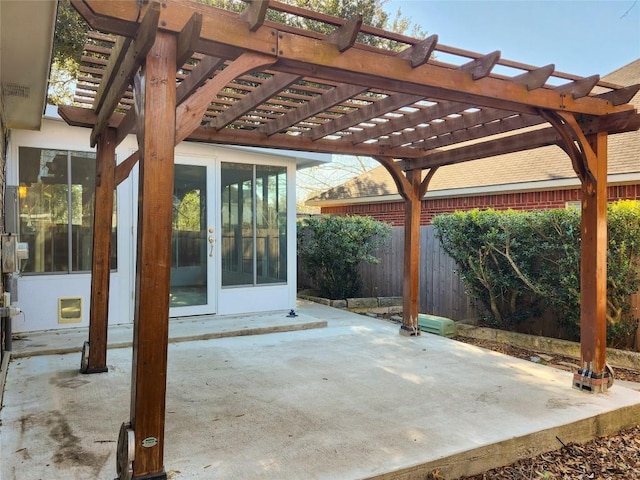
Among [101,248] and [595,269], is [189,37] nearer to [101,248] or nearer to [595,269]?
[101,248]

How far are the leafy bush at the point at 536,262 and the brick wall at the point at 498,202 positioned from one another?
264 cm

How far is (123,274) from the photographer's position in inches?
233

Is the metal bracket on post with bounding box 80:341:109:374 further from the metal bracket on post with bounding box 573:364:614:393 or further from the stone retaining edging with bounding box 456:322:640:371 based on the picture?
the stone retaining edging with bounding box 456:322:640:371

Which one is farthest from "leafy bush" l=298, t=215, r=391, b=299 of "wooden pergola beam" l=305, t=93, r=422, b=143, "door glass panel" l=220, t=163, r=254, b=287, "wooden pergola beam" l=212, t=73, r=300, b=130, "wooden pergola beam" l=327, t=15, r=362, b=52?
"wooden pergola beam" l=327, t=15, r=362, b=52

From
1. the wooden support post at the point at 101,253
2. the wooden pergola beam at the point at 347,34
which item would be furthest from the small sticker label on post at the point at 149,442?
the wooden pergola beam at the point at 347,34

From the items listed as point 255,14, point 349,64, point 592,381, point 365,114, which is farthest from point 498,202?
point 255,14

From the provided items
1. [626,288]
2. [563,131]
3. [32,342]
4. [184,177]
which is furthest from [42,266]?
[626,288]

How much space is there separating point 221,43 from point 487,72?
1626 mm

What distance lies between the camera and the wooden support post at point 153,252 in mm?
2158

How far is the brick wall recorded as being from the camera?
743cm

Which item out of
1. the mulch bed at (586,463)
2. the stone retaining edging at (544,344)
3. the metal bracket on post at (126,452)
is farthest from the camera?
the stone retaining edging at (544,344)

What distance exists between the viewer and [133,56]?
2.24 metres

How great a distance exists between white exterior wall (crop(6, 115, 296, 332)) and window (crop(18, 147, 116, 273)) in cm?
10

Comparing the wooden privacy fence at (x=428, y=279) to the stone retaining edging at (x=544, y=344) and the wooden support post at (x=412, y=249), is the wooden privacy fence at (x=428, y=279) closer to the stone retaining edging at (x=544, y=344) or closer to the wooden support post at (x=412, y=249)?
the stone retaining edging at (x=544, y=344)
